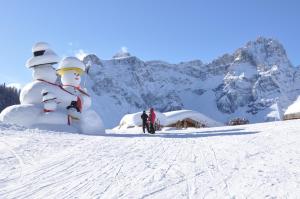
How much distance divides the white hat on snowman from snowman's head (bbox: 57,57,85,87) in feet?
2.53

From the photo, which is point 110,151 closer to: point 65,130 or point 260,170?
point 260,170

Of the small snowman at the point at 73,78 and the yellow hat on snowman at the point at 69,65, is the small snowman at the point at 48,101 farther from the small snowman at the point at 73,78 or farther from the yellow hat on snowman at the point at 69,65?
the yellow hat on snowman at the point at 69,65

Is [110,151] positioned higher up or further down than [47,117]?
further down

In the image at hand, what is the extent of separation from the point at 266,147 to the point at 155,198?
743cm

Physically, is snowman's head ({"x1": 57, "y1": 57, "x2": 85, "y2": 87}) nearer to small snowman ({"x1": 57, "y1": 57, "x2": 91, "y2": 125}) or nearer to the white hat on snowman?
small snowman ({"x1": 57, "y1": 57, "x2": 91, "y2": 125})

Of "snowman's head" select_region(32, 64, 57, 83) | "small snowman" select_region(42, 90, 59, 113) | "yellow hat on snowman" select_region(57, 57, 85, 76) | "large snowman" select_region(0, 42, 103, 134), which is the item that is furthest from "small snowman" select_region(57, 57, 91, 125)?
"small snowman" select_region(42, 90, 59, 113)

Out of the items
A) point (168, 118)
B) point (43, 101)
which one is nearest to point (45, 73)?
point (43, 101)

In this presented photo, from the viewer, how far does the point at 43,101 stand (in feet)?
72.3

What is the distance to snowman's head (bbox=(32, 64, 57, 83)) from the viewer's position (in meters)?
23.4

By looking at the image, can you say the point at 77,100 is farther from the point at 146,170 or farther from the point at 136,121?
the point at 136,121

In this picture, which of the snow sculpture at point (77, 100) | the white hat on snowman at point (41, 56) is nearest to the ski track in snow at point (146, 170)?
the snow sculpture at point (77, 100)

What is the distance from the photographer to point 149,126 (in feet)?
87.1

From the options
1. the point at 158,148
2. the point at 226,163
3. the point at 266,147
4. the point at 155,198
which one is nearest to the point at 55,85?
the point at 158,148

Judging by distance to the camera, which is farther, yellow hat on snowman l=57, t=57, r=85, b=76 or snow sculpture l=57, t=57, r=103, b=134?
yellow hat on snowman l=57, t=57, r=85, b=76
